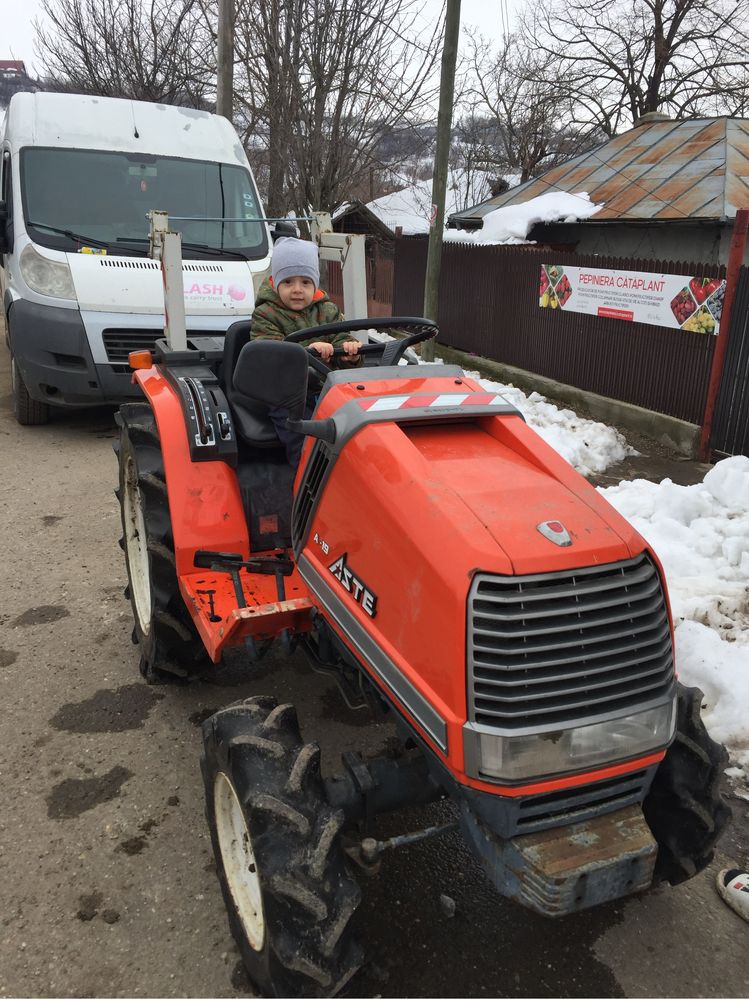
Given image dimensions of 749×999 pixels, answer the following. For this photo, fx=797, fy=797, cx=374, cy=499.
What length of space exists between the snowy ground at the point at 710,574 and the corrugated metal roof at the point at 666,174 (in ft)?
18.4

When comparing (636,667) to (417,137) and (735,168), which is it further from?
(417,137)

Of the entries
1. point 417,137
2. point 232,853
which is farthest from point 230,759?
point 417,137

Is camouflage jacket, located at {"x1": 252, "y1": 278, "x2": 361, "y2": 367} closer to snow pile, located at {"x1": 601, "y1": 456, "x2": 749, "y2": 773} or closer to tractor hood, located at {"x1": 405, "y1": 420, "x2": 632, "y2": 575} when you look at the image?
tractor hood, located at {"x1": 405, "y1": 420, "x2": 632, "y2": 575}

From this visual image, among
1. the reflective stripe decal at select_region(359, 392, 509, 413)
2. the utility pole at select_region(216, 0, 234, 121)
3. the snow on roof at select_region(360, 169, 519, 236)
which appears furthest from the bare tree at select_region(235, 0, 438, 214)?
the snow on roof at select_region(360, 169, 519, 236)

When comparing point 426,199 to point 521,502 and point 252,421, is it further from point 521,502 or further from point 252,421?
point 521,502

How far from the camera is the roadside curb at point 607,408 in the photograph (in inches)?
278

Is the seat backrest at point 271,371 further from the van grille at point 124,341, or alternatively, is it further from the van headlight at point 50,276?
the van headlight at point 50,276

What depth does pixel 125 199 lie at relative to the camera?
6.80m

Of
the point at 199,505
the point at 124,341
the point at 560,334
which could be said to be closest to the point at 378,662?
the point at 199,505

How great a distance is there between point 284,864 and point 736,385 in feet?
19.5

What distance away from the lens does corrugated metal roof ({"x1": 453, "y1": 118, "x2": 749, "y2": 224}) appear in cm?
1020

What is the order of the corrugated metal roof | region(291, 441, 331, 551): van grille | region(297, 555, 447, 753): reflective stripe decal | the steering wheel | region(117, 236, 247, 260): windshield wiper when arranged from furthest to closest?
the corrugated metal roof < region(117, 236, 247, 260): windshield wiper < the steering wheel < region(291, 441, 331, 551): van grille < region(297, 555, 447, 753): reflective stripe decal

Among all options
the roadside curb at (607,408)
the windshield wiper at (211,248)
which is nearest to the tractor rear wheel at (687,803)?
the roadside curb at (607,408)

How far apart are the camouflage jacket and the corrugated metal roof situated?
25.8ft
